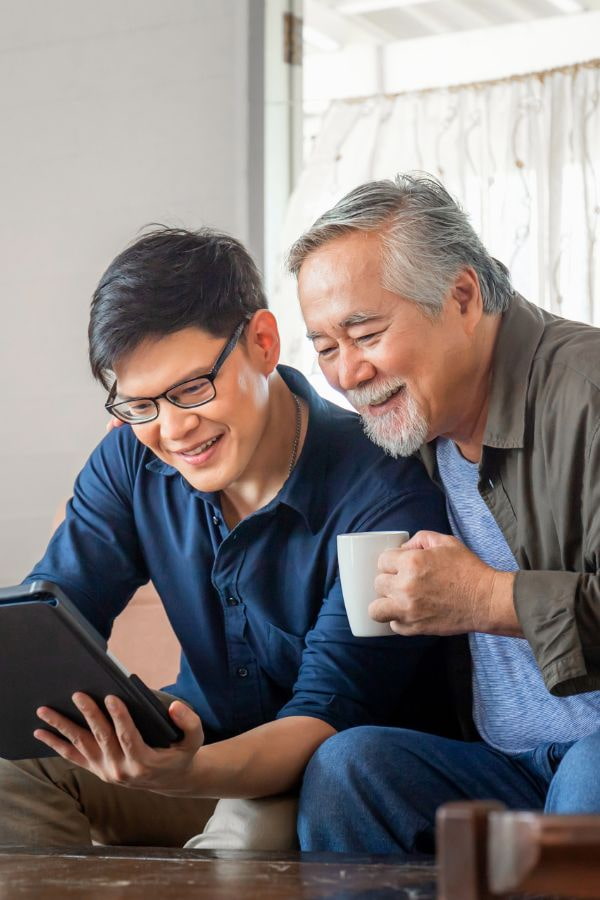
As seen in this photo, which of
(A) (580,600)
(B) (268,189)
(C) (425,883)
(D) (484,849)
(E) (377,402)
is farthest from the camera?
(B) (268,189)

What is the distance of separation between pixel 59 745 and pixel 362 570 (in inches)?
15.8

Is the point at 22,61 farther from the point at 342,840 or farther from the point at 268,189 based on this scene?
the point at 342,840

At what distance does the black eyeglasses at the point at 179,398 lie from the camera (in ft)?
4.88

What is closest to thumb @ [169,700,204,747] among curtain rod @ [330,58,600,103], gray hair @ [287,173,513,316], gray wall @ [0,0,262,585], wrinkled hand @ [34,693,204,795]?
wrinkled hand @ [34,693,204,795]

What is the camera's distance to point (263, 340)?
5.22ft

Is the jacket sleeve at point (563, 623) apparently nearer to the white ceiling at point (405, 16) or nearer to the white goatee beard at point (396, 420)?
the white goatee beard at point (396, 420)

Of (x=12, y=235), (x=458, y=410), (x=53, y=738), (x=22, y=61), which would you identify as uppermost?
(x=22, y=61)

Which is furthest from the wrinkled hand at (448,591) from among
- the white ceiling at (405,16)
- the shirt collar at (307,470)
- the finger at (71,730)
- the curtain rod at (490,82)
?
the white ceiling at (405,16)

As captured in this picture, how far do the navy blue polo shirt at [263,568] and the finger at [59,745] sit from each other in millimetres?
287

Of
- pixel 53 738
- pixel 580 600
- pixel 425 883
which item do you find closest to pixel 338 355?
pixel 580 600

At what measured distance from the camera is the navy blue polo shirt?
149 cm

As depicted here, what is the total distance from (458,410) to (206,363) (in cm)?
33

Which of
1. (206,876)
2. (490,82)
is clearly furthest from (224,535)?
(490,82)

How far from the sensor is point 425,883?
35.5 inches
